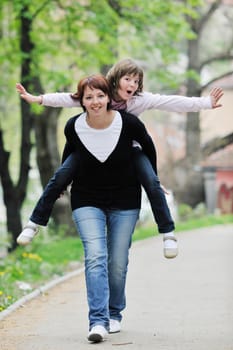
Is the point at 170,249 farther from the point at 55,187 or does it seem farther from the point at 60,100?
the point at 60,100

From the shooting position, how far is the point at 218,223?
24.8 m

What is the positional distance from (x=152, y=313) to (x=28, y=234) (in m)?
2.03

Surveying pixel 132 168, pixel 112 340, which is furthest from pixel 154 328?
pixel 132 168

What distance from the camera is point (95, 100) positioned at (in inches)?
272

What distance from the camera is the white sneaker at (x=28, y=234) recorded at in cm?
713

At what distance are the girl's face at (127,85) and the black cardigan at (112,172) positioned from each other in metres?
0.15

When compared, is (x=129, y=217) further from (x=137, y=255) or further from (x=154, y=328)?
(x=137, y=255)

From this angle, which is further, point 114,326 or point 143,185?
point 114,326

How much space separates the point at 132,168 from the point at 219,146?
2810 centimetres

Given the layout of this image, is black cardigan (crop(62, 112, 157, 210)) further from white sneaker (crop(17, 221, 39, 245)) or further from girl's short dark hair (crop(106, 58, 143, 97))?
white sneaker (crop(17, 221, 39, 245))

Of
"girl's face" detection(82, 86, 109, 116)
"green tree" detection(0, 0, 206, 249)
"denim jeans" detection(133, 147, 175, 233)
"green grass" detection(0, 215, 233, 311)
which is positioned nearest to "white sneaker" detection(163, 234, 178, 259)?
"denim jeans" detection(133, 147, 175, 233)

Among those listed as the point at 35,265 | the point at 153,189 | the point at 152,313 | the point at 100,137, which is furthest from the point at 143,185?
the point at 35,265

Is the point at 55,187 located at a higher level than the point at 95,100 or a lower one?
lower

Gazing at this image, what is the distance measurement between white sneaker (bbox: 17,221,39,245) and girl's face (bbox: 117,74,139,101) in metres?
1.14
